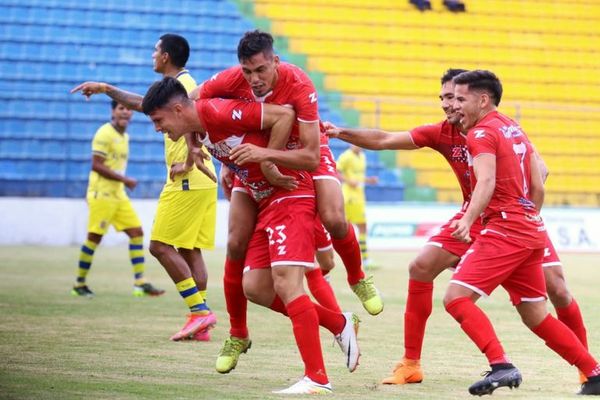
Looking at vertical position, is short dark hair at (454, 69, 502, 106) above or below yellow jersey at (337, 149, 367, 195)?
above

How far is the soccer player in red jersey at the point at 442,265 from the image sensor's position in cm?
729

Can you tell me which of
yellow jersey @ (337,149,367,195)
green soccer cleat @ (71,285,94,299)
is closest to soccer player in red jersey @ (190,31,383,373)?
green soccer cleat @ (71,285,94,299)

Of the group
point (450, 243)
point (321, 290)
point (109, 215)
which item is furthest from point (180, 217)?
point (109, 215)

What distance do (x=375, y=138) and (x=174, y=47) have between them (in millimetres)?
2532

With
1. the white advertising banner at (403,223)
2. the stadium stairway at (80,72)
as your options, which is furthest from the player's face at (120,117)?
the white advertising banner at (403,223)

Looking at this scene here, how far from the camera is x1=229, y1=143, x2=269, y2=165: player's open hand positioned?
651 centimetres

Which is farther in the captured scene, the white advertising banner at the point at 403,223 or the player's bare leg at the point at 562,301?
the white advertising banner at the point at 403,223

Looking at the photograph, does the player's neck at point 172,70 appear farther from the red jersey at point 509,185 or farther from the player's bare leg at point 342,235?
the red jersey at point 509,185

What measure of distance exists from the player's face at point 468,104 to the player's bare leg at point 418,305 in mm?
927

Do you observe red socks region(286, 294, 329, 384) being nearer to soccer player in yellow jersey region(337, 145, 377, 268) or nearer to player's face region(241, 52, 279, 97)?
player's face region(241, 52, 279, 97)

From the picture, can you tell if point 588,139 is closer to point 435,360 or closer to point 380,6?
point 380,6

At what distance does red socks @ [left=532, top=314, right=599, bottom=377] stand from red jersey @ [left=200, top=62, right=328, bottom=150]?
6.11ft

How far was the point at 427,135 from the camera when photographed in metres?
7.57

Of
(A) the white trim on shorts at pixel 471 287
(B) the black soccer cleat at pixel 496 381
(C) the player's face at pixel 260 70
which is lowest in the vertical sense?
(B) the black soccer cleat at pixel 496 381
